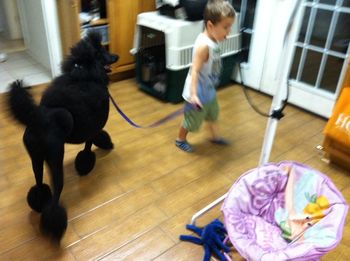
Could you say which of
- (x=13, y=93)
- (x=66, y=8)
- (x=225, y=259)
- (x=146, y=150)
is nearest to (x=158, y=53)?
(x=66, y=8)

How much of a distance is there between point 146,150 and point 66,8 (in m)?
1.22

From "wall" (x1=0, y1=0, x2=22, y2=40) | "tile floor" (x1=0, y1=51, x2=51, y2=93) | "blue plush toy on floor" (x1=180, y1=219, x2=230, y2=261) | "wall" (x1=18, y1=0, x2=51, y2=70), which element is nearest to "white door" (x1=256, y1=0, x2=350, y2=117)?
"blue plush toy on floor" (x1=180, y1=219, x2=230, y2=261)

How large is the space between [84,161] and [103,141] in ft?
0.66

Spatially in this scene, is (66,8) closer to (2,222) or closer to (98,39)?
(98,39)

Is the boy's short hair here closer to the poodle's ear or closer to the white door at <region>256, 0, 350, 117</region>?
the poodle's ear

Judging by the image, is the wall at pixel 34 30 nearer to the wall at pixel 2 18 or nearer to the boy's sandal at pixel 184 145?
the wall at pixel 2 18

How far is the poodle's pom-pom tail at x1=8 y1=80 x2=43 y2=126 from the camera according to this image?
1.17 metres

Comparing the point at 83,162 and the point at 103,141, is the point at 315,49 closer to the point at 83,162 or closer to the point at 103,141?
the point at 103,141

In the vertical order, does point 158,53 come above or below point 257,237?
above

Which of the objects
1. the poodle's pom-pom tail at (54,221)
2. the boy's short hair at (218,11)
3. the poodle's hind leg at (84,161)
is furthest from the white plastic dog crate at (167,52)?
the poodle's pom-pom tail at (54,221)

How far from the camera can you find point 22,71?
287 centimetres

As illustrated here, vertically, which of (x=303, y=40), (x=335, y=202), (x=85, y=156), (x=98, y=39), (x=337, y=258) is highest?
(x=98, y=39)

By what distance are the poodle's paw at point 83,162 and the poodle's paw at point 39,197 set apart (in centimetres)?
25

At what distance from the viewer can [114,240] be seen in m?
1.38
